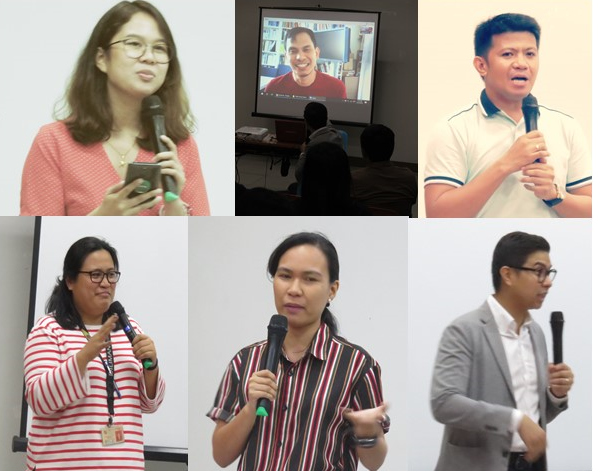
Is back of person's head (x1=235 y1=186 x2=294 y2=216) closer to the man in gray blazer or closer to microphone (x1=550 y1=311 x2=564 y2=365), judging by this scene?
the man in gray blazer

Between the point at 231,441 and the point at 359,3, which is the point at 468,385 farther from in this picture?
the point at 359,3

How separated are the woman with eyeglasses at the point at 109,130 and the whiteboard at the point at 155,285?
5cm

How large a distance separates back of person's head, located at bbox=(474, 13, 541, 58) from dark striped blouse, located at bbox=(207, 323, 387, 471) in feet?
3.00

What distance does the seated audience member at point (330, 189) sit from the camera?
213 centimetres

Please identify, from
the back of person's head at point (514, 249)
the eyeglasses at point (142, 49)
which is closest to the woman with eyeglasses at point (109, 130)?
the eyeglasses at point (142, 49)

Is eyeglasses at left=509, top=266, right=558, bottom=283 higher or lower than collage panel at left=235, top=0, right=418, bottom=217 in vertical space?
lower

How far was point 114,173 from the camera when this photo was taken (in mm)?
2076

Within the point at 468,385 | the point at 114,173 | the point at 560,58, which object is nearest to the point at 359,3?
the point at 560,58

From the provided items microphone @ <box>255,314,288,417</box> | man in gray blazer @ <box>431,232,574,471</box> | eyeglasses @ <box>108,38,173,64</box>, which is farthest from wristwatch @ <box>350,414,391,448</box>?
eyeglasses @ <box>108,38,173,64</box>

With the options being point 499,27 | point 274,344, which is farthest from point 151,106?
point 499,27

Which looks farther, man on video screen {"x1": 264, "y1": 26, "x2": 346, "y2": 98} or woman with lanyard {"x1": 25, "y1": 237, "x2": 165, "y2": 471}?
man on video screen {"x1": 264, "y1": 26, "x2": 346, "y2": 98}

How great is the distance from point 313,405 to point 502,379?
518 mm

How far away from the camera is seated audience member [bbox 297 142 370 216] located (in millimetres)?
2127

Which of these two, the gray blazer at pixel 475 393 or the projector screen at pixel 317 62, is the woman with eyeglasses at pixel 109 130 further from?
the gray blazer at pixel 475 393
